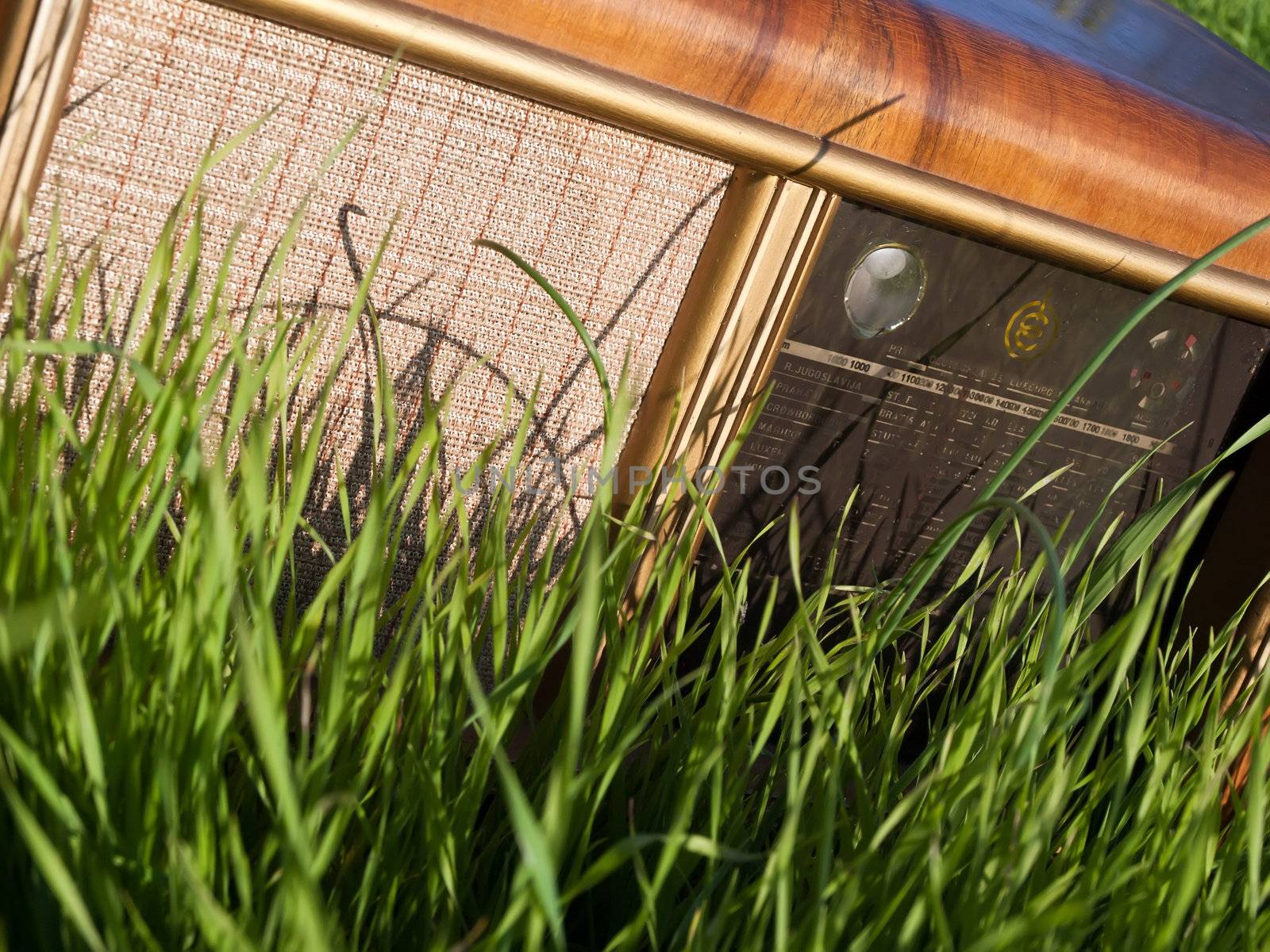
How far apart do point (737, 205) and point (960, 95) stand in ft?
0.32

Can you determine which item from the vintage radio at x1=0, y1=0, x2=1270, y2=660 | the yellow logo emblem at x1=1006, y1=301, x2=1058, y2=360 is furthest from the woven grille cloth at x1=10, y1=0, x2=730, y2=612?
the yellow logo emblem at x1=1006, y1=301, x2=1058, y2=360

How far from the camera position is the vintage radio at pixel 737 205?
42 cm

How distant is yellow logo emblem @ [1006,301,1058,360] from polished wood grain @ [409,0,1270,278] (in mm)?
60

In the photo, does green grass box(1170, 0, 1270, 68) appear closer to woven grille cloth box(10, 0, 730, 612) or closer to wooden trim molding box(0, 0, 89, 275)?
woven grille cloth box(10, 0, 730, 612)

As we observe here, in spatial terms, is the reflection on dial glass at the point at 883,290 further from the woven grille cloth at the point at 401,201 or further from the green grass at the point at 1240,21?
the green grass at the point at 1240,21

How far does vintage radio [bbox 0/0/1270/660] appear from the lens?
42cm

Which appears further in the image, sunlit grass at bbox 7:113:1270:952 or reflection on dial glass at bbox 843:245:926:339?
reflection on dial glass at bbox 843:245:926:339

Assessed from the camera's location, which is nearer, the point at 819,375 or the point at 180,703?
the point at 180,703

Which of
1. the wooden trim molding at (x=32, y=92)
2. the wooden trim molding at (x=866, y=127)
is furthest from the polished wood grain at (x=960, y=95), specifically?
the wooden trim molding at (x=32, y=92)

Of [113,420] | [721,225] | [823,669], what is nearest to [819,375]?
[721,225]

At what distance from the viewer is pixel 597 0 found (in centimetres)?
41

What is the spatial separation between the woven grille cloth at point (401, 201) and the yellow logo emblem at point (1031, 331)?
0.17 m

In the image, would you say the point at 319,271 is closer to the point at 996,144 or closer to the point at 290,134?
the point at 290,134

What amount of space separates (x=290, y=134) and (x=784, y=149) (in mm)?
186
